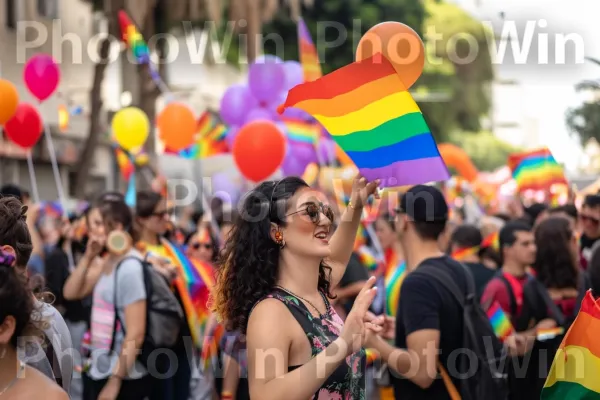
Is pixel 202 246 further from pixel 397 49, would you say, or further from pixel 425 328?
pixel 397 49

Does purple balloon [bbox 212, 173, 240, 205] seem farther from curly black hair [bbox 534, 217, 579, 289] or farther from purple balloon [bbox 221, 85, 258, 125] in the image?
curly black hair [bbox 534, 217, 579, 289]

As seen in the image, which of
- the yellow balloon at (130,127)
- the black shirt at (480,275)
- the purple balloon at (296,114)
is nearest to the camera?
the black shirt at (480,275)

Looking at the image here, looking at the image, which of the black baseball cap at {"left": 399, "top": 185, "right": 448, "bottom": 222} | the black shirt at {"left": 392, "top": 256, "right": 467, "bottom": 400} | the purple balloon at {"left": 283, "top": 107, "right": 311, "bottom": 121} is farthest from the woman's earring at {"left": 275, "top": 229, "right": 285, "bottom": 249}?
the purple balloon at {"left": 283, "top": 107, "right": 311, "bottom": 121}

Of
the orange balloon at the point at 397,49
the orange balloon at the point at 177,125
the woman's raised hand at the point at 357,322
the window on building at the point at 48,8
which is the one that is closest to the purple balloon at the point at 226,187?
the orange balloon at the point at 177,125

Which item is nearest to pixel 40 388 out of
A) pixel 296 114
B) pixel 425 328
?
pixel 425 328

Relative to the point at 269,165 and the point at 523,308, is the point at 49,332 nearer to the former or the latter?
the point at 523,308

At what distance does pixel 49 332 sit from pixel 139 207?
320 centimetres

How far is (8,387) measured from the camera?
9.39 ft

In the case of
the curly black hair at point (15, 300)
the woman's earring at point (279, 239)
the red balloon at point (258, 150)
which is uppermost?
the red balloon at point (258, 150)

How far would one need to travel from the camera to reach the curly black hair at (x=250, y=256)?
11.6 ft

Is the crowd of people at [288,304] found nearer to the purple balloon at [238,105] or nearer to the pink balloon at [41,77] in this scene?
the pink balloon at [41,77]

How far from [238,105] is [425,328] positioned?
7880 millimetres

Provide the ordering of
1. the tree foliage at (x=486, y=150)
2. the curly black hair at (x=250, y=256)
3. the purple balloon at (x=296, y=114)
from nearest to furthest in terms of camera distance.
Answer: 1. the curly black hair at (x=250, y=256)
2. the purple balloon at (x=296, y=114)
3. the tree foliage at (x=486, y=150)

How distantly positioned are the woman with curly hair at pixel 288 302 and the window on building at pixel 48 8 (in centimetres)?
1906
